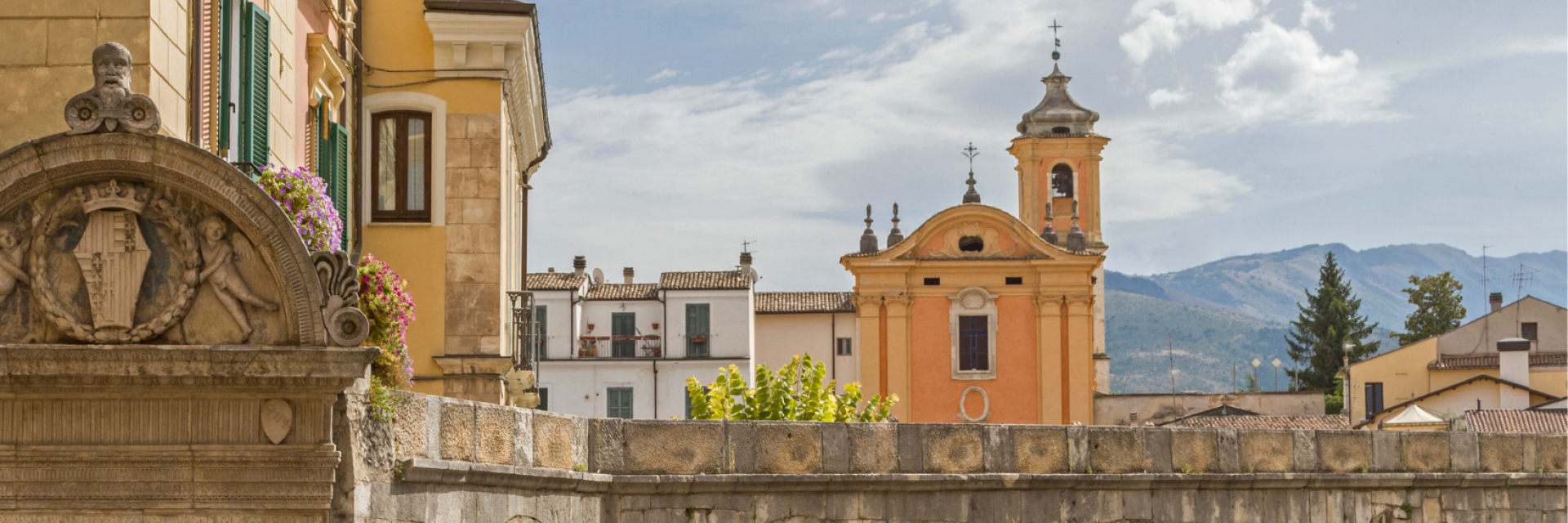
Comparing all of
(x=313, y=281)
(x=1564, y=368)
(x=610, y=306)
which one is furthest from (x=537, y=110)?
(x=1564, y=368)

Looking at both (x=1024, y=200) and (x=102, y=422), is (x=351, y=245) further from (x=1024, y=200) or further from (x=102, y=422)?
(x=1024, y=200)

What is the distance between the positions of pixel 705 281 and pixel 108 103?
41.2m

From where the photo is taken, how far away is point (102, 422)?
7.60 meters

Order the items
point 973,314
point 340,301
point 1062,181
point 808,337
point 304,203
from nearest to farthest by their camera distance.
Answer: point 340,301
point 304,203
point 973,314
point 808,337
point 1062,181

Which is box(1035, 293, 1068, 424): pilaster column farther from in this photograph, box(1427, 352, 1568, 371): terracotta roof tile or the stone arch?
the stone arch

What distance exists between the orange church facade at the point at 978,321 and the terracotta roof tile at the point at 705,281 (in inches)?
125

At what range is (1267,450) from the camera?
14.4 m

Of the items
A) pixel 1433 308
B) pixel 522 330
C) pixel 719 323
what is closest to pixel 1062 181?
pixel 719 323

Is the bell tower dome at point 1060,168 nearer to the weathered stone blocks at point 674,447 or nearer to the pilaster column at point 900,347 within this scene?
the pilaster column at point 900,347

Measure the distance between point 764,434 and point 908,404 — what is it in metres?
37.1

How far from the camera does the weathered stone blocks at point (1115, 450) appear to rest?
1344cm

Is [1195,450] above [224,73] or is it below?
below

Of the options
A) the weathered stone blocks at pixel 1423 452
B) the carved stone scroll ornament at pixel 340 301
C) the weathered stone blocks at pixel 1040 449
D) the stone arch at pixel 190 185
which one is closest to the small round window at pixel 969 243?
the weathered stone blocks at pixel 1423 452

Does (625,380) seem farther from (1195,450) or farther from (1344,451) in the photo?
(1195,450)
